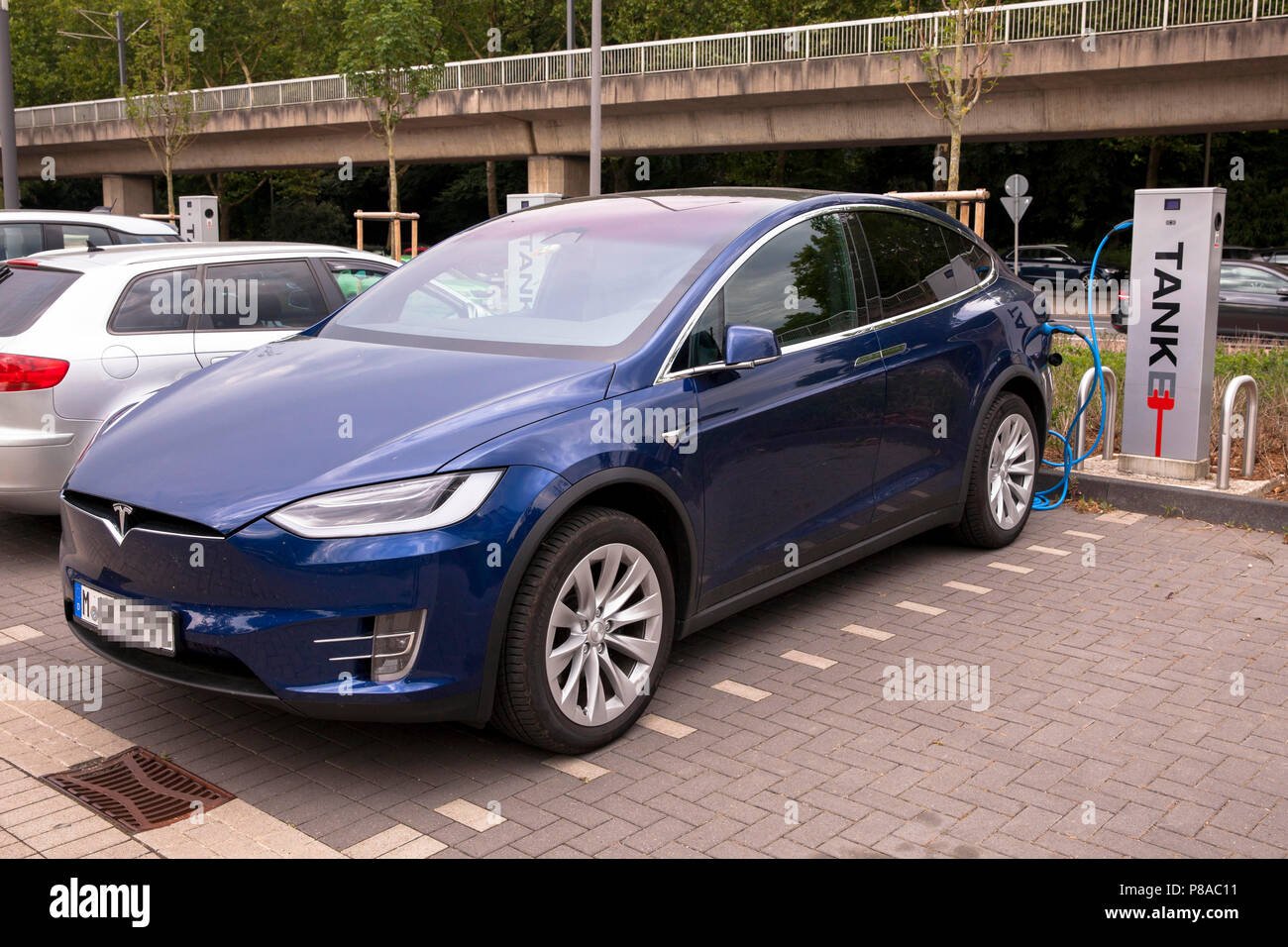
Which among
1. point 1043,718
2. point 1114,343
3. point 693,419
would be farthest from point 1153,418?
point 1114,343

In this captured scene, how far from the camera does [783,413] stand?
4883mm

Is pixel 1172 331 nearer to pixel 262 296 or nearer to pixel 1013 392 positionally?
pixel 1013 392

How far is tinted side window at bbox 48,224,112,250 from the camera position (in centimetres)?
982

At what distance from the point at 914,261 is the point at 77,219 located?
6.91 metres

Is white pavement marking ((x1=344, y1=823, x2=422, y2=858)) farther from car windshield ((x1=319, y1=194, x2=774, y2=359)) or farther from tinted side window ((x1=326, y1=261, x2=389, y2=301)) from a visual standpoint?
tinted side window ((x1=326, y1=261, x2=389, y2=301))

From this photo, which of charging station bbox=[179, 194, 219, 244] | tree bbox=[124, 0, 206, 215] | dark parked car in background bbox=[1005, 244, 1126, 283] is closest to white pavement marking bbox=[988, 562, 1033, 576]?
charging station bbox=[179, 194, 219, 244]

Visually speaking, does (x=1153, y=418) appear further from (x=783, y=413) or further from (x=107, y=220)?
(x=107, y=220)

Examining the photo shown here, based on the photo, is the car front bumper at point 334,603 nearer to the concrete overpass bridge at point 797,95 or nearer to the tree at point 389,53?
the concrete overpass bridge at point 797,95

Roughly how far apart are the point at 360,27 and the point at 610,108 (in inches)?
419

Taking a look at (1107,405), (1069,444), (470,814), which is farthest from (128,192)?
(470,814)

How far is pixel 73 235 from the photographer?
991 cm

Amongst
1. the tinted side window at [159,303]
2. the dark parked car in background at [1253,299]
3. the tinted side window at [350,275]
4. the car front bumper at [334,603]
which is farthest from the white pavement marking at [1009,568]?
the dark parked car in background at [1253,299]

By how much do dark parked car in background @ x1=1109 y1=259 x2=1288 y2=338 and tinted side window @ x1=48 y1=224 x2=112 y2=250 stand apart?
17.7m

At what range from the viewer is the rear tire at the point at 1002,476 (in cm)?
642
